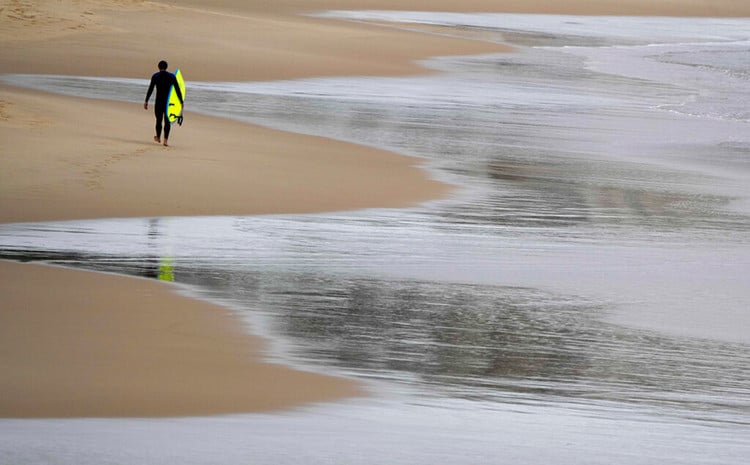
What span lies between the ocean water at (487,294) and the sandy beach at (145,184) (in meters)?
0.33

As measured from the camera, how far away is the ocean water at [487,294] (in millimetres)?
7598

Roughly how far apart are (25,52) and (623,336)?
2161cm

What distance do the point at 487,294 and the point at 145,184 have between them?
5112mm

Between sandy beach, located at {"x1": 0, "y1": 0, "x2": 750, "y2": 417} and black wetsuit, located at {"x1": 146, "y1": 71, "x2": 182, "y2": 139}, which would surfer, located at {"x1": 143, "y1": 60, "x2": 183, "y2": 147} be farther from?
sandy beach, located at {"x1": 0, "y1": 0, "x2": 750, "y2": 417}

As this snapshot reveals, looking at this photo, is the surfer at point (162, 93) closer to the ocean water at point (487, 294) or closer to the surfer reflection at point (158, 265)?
the ocean water at point (487, 294)

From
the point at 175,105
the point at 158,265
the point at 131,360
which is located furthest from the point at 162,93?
the point at 131,360

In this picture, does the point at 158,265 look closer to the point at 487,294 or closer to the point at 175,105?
the point at 487,294

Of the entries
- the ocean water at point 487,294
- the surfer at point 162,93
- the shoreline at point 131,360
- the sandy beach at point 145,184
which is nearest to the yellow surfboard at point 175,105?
the surfer at point 162,93

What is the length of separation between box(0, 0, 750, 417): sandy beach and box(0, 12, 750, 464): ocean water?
0.33 m

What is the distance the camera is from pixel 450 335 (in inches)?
387

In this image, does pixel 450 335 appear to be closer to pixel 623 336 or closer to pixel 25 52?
pixel 623 336

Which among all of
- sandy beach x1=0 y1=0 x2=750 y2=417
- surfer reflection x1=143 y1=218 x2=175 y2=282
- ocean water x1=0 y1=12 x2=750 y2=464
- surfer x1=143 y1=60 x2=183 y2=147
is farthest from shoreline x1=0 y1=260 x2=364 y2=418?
surfer x1=143 y1=60 x2=183 y2=147

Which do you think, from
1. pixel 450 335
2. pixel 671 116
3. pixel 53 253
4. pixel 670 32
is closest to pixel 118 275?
pixel 53 253

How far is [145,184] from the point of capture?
15.3m
